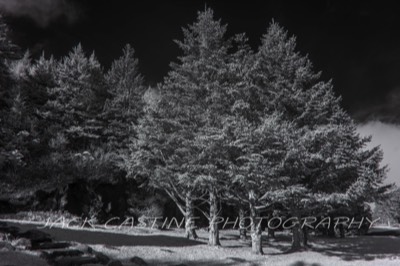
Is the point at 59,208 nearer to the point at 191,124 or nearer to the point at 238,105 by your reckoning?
the point at 191,124

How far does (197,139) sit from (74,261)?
943cm

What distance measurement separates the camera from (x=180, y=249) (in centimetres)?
1720

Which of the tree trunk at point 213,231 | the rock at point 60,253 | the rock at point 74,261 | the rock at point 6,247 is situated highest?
the tree trunk at point 213,231

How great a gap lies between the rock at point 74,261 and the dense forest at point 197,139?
7643 millimetres

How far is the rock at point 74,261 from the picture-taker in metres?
11.1

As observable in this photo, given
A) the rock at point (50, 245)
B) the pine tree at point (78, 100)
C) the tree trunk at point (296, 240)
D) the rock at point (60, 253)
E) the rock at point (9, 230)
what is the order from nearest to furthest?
1. the rock at point (60, 253)
2. the rock at point (50, 245)
3. the rock at point (9, 230)
4. the tree trunk at point (296, 240)
5. the pine tree at point (78, 100)

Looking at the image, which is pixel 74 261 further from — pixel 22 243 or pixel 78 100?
pixel 78 100

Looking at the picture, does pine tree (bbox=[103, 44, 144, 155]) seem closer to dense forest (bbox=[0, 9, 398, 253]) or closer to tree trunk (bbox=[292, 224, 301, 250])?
dense forest (bbox=[0, 9, 398, 253])


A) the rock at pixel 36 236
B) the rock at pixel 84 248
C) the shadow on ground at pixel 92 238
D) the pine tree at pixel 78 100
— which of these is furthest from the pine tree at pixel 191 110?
the pine tree at pixel 78 100

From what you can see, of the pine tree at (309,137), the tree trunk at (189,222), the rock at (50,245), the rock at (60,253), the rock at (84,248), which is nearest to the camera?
the rock at (60,253)

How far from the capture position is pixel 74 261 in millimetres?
11328

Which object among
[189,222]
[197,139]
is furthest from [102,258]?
[189,222]

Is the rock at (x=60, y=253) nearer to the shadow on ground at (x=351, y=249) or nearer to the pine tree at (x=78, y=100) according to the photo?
the shadow on ground at (x=351, y=249)

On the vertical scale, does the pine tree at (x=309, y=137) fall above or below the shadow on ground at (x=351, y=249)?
above
